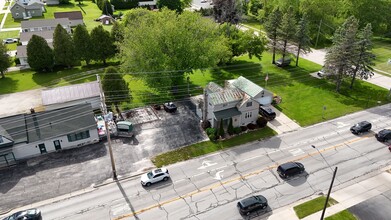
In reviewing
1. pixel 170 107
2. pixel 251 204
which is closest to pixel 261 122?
pixel 170 107

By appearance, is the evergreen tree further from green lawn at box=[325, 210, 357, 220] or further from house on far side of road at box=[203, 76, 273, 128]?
green lawn at box=[325, 210, 357, 220]

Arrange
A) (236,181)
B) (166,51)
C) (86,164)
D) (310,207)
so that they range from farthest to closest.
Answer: (166,51), (86,164), (236,181), (310,207)

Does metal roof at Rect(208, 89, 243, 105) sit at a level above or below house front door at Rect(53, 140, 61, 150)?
above

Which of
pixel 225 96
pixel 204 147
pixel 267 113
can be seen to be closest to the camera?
pixel 204 147

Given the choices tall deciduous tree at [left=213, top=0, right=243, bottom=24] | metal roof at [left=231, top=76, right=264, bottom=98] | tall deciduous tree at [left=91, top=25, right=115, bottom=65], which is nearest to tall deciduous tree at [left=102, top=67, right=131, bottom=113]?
metal roof at [left=231, top=76, right=264, bottom=98]

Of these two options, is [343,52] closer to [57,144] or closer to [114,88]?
[114,88]

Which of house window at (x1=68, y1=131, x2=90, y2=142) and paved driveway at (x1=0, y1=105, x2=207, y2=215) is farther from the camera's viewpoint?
house window at (x1=68, y1=131, x2=90, y2=142)

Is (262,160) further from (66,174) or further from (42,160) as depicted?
(42,160)
